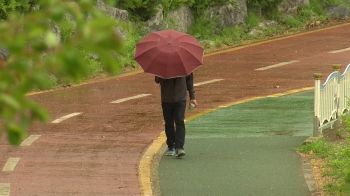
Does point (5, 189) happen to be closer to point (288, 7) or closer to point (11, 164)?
point (11, 164)

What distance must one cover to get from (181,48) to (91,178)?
7.15 ft

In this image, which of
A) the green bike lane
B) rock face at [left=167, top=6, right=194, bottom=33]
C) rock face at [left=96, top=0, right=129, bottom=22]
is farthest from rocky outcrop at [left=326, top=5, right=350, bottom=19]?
the green bike lane

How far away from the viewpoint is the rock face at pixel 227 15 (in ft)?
87.0

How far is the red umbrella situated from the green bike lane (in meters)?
1.18

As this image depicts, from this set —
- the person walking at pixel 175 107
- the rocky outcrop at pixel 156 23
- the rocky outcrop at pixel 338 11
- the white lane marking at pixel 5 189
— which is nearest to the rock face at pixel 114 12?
the rocky outcrop at pixel 156 23

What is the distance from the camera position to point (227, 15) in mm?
26797

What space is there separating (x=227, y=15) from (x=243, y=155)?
1635cm

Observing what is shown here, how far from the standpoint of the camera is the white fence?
11.6 m

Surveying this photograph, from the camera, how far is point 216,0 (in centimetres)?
2664

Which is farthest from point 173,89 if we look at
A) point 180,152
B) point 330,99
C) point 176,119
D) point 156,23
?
point 156,23

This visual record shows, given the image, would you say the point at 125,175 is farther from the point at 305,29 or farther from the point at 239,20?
the point at 305,29

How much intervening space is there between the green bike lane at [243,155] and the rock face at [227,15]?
11.1 m

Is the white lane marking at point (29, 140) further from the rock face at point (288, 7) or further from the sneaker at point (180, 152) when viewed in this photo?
the rock face at point (288, 7)

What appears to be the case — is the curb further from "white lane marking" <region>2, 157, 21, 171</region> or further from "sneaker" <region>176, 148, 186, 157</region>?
"white lane marking" <region>2, 157, 21, 171</region>
